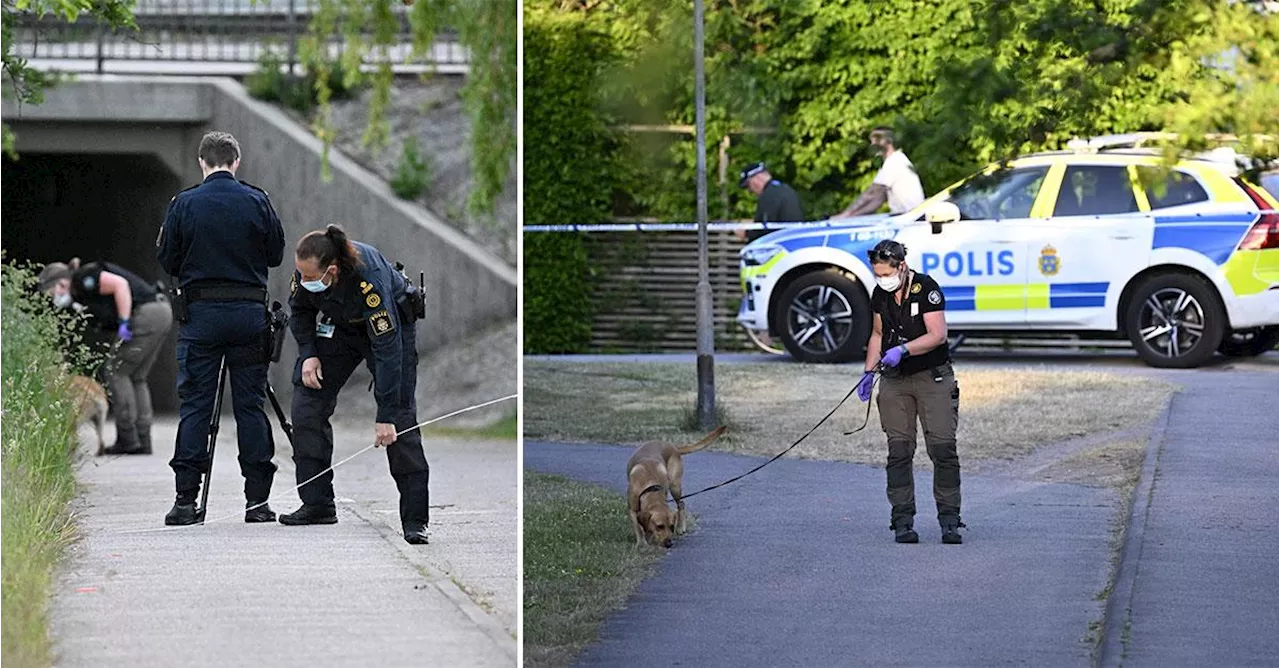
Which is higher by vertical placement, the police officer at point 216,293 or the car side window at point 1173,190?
the car side window at point 1173,190

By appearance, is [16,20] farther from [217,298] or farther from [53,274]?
[53,274]

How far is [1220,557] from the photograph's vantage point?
6660 mm

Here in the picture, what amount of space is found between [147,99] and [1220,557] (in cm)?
792

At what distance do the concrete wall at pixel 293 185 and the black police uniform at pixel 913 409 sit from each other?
5.06 metres

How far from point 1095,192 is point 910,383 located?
3.02ft

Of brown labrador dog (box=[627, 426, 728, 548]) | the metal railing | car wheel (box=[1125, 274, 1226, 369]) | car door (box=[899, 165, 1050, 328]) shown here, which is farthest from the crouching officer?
the metal railing

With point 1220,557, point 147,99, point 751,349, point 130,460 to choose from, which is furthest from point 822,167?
point 147,99

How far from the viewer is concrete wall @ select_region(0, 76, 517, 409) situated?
469 inches

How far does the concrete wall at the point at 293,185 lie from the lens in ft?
39.1

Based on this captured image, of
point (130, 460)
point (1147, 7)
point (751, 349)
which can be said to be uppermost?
point (1147, 7)

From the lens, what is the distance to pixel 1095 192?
666cm

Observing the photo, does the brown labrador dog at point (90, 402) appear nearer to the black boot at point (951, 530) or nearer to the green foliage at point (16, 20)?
the green foliage at point (16, 20)

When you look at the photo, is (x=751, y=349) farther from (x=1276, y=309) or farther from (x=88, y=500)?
(x=88, y=500)

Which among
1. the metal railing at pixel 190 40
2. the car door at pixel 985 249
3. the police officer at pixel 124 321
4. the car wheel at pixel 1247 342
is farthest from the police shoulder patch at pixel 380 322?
the metal railing at pixel 190 40
